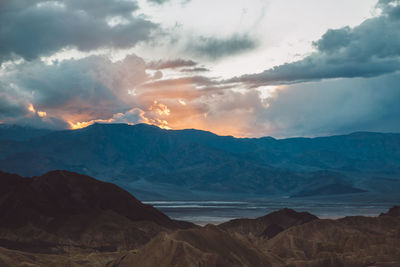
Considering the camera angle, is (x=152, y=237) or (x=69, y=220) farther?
(x=69, y=220)

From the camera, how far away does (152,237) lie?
544 feet

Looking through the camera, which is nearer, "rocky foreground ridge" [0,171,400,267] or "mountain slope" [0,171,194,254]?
"rocky foreground ridge" [0,171,400,267]

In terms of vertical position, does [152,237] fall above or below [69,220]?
below

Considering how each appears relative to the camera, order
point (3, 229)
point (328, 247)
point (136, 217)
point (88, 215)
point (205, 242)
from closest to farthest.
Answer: point (205, 242)
point (328, 247)
point (3, 229)
point (88, 215)
point (136, 217)

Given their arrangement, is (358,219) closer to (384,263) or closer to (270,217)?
(270,217)

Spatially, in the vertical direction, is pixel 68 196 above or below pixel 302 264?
above

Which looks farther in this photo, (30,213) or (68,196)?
(68,196)

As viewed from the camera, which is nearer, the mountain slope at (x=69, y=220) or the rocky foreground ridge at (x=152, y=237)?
the rocky foreground ridge at (x=152, y=237)

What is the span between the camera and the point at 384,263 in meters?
103

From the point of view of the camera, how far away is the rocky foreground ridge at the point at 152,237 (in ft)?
313

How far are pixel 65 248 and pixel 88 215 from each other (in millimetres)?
27732

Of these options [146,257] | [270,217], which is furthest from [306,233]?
[146,257]

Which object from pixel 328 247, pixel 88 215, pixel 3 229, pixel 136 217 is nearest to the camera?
pixel 328 247

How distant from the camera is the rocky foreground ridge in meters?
95.4
